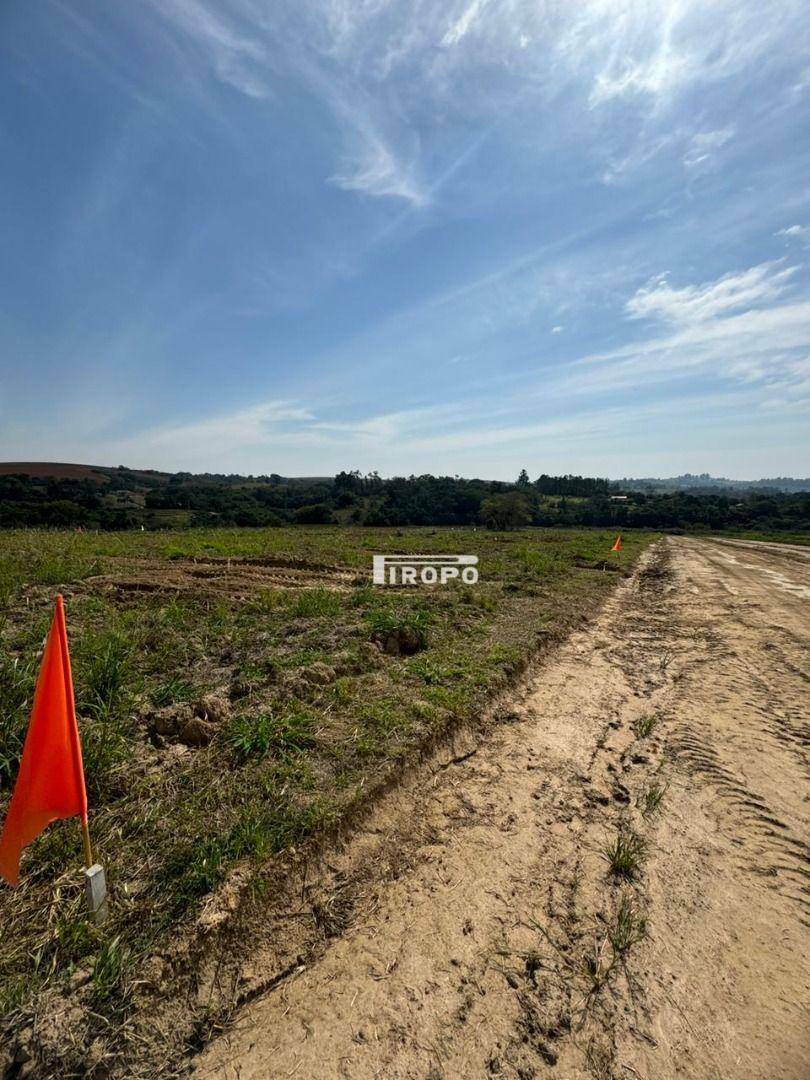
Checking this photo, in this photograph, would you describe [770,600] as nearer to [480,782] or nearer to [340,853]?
[480,782]

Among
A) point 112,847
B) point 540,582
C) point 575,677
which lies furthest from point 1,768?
point 540,582

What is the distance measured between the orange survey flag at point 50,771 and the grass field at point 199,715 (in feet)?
1.46

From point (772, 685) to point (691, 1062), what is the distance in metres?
5.32

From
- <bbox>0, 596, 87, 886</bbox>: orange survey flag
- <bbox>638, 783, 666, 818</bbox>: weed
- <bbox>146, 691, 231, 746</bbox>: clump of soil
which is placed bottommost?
<bbox>638, 783, 666, 818</bbox>: weed

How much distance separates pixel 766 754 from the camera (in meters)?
4.25

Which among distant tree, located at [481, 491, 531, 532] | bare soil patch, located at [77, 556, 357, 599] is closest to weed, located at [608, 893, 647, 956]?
bare soil patch, located at [77, 556, 357, 599]

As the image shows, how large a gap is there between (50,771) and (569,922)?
2.88m

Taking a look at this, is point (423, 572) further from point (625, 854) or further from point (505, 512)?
point (505, 512)

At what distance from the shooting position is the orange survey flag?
2.29m

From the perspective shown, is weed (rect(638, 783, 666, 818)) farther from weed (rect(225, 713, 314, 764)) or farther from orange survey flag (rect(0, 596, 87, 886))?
orange survey flag (rect(0, 596, 87, 886))

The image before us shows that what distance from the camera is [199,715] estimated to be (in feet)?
13.8

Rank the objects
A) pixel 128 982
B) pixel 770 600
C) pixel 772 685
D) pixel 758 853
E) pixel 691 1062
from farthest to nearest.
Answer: pixel 770 600
pixel 772 685
pixel 758 853
pixel 128 982
pixel 691 1062

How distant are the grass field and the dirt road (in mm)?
580

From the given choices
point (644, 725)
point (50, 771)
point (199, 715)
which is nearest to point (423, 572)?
point (644, 725)
